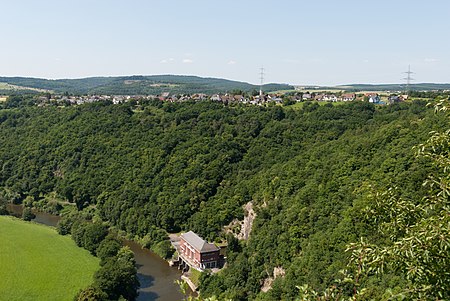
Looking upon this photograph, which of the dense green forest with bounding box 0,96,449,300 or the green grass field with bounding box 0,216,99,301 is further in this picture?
the green grass field with bounding box 0,216,99,301

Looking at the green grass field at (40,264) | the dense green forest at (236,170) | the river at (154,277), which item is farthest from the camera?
the river at (154,277)

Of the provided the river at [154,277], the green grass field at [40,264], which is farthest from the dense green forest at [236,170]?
the green grass field at [40,264]

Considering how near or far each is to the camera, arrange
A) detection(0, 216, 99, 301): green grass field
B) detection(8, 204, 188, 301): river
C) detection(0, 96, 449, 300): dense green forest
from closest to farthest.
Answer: detection(0, 96, 449, 300): dense green forest, detection(0, 216, 99, 301): green grass field, detection(8, 204, 188, 301): river

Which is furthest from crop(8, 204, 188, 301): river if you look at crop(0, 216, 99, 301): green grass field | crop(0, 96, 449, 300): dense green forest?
crop(0, 216, 99, 301): green grass field

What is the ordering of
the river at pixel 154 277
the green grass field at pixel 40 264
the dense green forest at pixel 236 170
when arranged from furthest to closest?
the river at pixel 154 277, the green grass field at pixel 40 264, the dense green forest at pixel 236 170

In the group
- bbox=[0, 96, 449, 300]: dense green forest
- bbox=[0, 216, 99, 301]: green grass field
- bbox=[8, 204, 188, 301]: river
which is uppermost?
bbox=[0, 96, 449, 300]: dense green forest

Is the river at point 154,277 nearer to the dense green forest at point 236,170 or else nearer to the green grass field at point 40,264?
the dense green forest at point 236,170

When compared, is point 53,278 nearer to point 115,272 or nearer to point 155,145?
point 115,272

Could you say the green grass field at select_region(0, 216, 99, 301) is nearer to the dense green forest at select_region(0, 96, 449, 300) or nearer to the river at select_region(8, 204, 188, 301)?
the river at select_region(8, 204, 188, 301)
